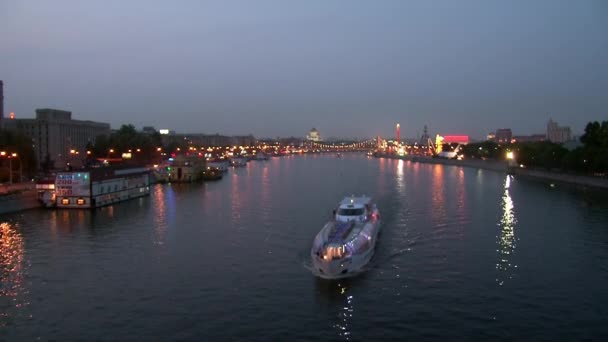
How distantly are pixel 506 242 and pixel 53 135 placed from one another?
59.9 m

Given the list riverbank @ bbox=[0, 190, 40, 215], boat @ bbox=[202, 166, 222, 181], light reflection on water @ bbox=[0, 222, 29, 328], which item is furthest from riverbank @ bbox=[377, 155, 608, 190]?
light reflection on water @ bbox=[0, 222, 29, 328]

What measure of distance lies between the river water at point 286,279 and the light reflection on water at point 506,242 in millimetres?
83

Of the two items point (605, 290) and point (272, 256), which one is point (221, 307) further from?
point (605, 290)

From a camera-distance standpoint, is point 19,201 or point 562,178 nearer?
point 19,201

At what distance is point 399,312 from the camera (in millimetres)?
12469

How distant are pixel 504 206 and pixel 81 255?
23.3 m

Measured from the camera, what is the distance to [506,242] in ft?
67.0

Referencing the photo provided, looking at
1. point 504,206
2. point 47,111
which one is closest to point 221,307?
point 504,206

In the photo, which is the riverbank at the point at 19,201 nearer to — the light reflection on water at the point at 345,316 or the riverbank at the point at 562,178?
the light reflection on water at the point at 345,316

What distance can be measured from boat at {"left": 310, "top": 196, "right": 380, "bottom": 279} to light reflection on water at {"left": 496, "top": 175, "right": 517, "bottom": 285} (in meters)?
3.97

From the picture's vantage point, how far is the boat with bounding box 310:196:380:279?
15.0 meters

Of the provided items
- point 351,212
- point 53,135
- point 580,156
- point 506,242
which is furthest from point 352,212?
point 53,135

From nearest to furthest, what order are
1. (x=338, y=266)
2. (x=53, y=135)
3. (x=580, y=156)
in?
(x=338, y=266) < (x=580, y=156) < (x=53, y=135)

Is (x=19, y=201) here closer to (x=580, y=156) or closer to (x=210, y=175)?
(x=210, y=175)
